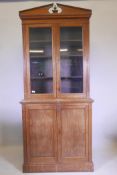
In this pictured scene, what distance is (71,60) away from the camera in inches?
130

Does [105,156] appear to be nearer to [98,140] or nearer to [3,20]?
[98,140]

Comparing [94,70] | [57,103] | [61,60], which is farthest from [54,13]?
[94,70]

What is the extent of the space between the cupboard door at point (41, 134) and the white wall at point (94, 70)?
1.08 meters

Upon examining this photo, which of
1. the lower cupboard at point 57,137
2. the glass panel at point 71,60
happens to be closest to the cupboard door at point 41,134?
the lower cupboard at point 57,137

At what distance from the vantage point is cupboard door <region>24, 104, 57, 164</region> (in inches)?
127

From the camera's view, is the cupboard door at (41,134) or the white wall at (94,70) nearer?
the cupboard door at (41,134)

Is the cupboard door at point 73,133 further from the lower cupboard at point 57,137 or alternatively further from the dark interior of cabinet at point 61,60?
the dark interior of cabinet at point 61,60

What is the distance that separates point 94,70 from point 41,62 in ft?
4.00

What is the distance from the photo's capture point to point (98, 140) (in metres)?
4.28

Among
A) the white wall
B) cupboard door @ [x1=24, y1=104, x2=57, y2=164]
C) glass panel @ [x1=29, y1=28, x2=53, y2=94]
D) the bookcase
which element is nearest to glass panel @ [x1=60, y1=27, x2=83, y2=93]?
the bookcase

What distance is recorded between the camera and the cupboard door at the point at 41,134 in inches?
127

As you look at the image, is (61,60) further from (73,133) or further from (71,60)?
(73,133)

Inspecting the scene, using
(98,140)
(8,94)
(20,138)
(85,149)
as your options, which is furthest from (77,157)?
(8,94)

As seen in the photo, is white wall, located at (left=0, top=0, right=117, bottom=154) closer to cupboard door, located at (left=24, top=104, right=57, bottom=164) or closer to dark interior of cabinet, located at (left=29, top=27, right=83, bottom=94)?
dark interior of cabinet, located at (left=29, top=27, right=83, bottom=94)
